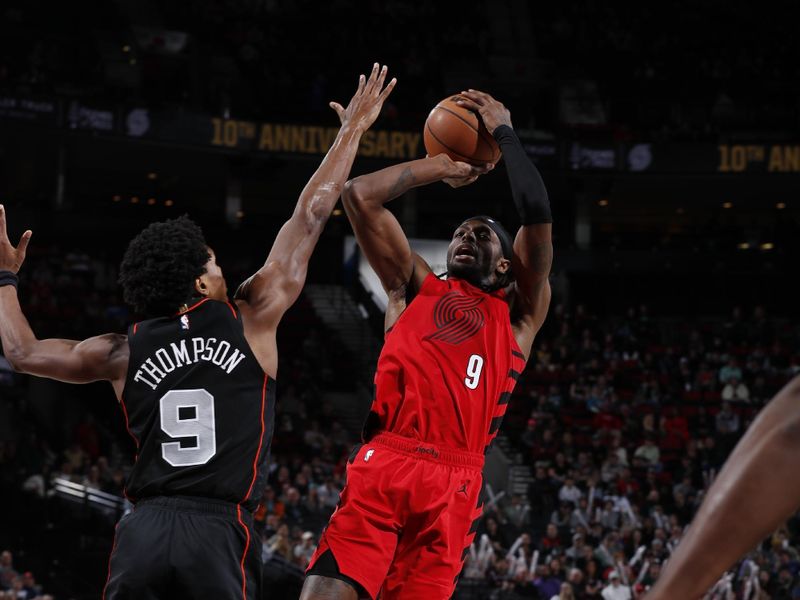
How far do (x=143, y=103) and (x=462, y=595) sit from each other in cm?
1413

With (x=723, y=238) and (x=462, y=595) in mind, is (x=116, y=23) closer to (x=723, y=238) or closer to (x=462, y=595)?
(x=723, y=238)

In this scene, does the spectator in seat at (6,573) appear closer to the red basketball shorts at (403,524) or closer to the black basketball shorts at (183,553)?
the red basketball shorts at (403,524)

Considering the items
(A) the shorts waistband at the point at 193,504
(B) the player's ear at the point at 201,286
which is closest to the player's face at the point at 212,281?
(B) the player's ear at the point at 201,286

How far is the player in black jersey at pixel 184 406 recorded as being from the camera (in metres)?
3.51

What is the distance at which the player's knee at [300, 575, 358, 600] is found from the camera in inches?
163

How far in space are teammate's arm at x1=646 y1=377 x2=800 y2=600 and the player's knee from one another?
9.46 feet

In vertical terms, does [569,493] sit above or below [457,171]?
below

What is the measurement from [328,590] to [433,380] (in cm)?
94

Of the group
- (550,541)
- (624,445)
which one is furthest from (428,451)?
(624,445)

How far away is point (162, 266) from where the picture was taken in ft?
12.1

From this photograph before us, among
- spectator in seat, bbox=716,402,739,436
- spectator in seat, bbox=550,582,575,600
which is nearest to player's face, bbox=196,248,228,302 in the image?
spectator in seat, bbox=550,582,575,600

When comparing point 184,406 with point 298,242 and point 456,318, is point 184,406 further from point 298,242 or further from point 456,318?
point 456,318

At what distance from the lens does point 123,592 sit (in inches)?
137

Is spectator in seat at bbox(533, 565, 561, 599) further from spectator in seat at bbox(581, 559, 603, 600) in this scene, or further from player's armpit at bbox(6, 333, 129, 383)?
player's armpit at bbox(6, 333, 129, 383)
